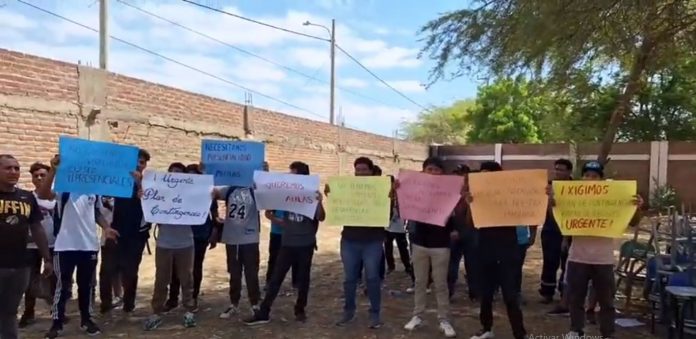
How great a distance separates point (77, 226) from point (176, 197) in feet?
3.06

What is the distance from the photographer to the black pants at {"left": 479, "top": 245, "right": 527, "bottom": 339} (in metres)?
5.12

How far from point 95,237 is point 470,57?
508 centimetres

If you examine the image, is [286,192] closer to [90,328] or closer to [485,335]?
[90,328]

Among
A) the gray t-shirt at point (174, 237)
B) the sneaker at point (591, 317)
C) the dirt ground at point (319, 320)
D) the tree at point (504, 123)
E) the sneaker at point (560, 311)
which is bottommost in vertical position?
the dirt ground at point (319, 320)

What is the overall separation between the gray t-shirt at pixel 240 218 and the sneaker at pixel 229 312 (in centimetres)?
77

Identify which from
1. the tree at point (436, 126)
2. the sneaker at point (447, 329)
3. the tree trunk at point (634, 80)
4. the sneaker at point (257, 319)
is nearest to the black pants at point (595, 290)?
the sneaker at point (447, 329)

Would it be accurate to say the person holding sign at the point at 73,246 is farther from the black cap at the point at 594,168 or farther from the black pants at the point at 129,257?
the black cap at the point at 594,168

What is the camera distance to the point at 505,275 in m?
5.12

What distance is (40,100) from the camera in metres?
9.07

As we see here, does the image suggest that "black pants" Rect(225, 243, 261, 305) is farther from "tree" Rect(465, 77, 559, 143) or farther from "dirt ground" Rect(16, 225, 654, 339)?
"tree" Rect(465, 77, 559, 143)

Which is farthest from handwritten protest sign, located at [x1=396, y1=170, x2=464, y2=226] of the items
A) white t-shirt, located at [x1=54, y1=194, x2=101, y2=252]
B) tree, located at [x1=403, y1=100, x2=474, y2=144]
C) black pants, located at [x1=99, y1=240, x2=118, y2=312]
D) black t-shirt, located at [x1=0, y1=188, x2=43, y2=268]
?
tree, located at [x1=403, y1=100, x2=474, y2=144]

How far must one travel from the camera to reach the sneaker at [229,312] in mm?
6182

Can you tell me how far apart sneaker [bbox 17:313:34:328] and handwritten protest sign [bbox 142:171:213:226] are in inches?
60.8

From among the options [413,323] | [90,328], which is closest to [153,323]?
[90,328]
